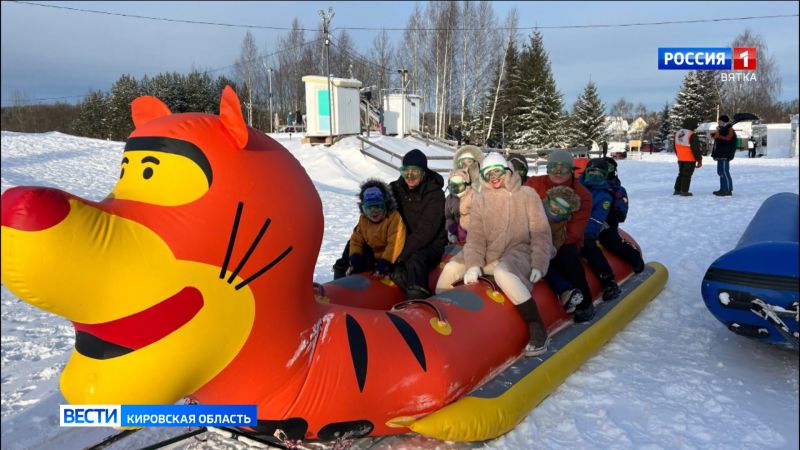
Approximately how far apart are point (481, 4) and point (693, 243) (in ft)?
81.2

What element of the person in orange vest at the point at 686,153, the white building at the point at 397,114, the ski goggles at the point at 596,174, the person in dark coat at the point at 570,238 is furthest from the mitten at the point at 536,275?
the white building at the point at 397,114

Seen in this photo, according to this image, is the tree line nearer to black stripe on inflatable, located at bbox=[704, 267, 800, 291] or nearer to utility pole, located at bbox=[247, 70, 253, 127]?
utility pole, located at bbox=[247, 70, 253, 127]

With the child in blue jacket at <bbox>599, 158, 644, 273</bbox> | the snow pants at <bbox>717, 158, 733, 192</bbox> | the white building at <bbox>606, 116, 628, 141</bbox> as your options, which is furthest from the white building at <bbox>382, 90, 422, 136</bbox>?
the white building at <bbox>606, 116, 628, 141</bbox>

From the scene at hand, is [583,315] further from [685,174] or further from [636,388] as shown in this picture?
[685,174]

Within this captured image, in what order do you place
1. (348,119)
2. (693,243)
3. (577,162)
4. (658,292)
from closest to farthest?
1. (658,292)
2. (693,243)
3. (577,162)
4. (348,119)

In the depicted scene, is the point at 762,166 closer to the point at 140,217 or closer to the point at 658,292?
the point at 658,292

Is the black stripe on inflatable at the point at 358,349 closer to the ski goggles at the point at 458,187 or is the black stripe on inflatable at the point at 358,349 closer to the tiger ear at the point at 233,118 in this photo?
the tiger ear at the point at 233,118

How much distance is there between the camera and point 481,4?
93.4ft

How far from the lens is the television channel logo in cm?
632

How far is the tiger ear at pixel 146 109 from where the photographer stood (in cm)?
221

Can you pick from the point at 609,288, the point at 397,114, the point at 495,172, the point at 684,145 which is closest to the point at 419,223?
the point at 495,172

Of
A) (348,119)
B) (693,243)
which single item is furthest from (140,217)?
(348,119)
